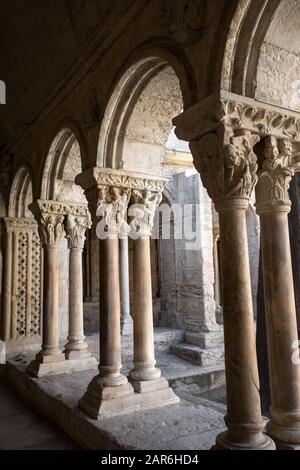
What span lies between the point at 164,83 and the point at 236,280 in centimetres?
235

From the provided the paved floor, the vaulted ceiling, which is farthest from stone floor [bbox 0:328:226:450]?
the vaulted ceiling

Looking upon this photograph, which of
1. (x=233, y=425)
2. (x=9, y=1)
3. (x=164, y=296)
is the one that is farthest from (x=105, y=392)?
(x=164, y=296)

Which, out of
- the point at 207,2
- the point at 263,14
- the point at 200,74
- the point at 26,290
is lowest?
the point at 26,290

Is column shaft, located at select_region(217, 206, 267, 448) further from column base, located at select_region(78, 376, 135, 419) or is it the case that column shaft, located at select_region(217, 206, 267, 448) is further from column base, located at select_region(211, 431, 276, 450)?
column base, located at select_region(78, 376, 135, 419)

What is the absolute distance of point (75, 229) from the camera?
5855 millimetres

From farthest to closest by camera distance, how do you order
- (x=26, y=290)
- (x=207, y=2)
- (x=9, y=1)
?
(x=26, y=290), (x=9, y=1), (x=207, y=2)

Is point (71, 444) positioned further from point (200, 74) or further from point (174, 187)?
point (174, 187)

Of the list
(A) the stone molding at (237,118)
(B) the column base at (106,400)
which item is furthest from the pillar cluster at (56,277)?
(A) the stone molding at (237,118)

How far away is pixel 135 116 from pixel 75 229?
227 centimetres

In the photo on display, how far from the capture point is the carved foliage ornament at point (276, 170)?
2740 millimetres

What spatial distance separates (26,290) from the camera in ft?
23.1

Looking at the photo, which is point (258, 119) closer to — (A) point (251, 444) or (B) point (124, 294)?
(A) point (251, 444)

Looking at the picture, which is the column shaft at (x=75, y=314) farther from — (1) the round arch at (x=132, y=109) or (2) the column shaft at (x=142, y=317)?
(1) the round arch at (x=132, y=109)

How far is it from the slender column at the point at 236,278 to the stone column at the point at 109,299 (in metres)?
1.57
